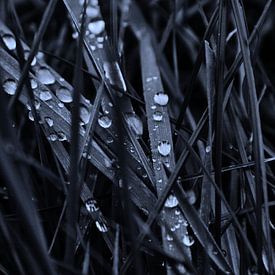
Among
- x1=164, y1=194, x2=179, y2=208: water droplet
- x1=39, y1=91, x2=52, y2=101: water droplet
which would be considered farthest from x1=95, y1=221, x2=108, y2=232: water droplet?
x1=39, y1=91, x2=52, y2=101: water droplet

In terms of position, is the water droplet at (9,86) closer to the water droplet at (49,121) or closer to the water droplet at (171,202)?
the water droplet at (49,121)

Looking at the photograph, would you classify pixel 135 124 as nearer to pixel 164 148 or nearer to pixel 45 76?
pixel 164 148

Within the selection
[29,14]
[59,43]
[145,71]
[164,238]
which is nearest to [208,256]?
[164,238]

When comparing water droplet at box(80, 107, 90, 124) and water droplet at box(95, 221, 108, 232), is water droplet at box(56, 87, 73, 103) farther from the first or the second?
water droplet at box(95, 221, 108, 232)

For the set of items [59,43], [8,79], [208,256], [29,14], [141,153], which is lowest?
[208,256]

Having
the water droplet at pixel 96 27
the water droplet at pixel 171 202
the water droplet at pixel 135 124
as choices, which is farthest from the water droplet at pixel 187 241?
the water droplet at pixel 96 27

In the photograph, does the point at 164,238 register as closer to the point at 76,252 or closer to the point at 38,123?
the point at 76,252
